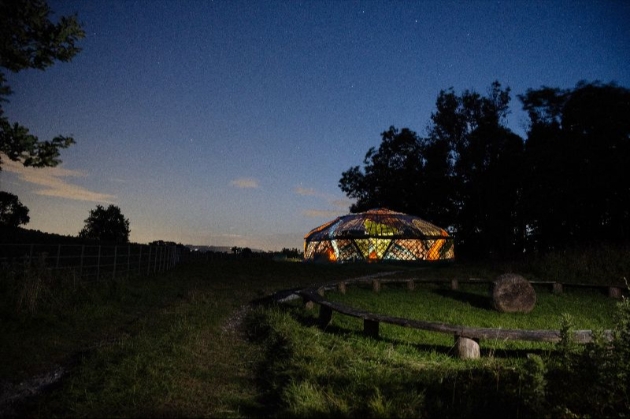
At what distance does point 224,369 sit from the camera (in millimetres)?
5445

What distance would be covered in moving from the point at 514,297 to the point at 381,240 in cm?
2292

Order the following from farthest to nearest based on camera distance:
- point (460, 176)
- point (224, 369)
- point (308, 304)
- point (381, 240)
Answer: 1. point (460, 176)
2. point (381, 240)
3. point (308, 304)
4. point (224, 369)

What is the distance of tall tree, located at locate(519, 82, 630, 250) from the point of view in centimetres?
2508

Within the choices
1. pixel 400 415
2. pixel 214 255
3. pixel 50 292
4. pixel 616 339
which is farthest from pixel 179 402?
pixel 214 255

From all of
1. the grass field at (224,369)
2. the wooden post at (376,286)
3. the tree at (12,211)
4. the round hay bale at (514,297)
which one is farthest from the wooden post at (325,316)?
the tree at (12,211)

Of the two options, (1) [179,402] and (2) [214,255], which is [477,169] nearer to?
(2) [214,255]

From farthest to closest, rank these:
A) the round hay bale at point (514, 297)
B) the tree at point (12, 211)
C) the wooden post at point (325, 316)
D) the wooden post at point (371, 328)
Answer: the tree at point (12, 211) → the round hay bale at point (514, 297) → the wooden post at point (325, 316) → the wooden post at point (371, 328)

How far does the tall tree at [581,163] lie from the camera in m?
25.1

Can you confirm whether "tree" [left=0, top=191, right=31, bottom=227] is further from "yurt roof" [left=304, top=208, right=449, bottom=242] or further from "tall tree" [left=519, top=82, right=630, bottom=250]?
"tall tree" [left=519, top=82, right=630, bottom=250]

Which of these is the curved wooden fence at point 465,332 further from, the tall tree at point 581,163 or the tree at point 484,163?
the tree at point 484,163

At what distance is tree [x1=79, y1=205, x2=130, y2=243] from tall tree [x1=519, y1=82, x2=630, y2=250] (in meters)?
68.9

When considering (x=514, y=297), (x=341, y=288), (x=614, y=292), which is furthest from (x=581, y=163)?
(x=341, y=288)

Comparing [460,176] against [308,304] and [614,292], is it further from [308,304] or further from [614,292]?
[308,304]

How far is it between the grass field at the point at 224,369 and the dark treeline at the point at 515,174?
864 inches
